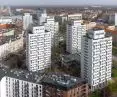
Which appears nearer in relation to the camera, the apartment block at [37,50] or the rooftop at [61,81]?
the rooftop at [61,81]

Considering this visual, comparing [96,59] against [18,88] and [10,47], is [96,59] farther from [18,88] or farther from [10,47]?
[10,47]

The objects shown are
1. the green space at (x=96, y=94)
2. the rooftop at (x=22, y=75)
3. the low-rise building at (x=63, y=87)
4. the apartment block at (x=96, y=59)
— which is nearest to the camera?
the low-rise building at (x=63, y=87)

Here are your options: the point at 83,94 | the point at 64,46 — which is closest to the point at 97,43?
the point at 83,94

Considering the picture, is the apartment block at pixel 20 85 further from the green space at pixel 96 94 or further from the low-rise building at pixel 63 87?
the green space at pixel 96 94

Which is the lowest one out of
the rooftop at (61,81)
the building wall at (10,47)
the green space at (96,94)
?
the green space at (96,94)

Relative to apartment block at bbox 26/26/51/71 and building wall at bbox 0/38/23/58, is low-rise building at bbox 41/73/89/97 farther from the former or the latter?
building wall at bbox 0/38/23/58

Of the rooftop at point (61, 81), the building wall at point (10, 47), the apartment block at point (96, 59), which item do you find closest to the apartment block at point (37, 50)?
the apartment block at point (96, 59)

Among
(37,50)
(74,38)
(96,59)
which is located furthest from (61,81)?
(74,38)

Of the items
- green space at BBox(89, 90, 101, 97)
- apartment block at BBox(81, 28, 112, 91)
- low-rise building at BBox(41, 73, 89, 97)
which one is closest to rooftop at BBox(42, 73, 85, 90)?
low-rise building at BBox(41, 73, 89, 97)

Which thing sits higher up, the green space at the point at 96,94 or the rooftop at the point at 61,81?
the rooftop at the point at 61,81

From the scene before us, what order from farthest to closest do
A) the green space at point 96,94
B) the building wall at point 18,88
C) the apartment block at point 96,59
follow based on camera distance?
the apartment block at point 96,59
the green space at point 96,94
the building wall at point 18,88
